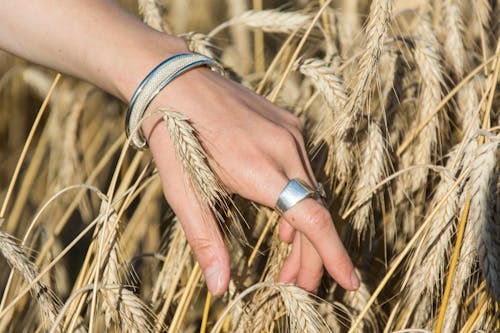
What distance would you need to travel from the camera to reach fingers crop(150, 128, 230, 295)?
3.18 ft

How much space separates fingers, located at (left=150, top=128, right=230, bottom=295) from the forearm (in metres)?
0.12

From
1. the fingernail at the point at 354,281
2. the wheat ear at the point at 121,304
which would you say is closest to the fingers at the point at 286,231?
the fingernail at the point at 354,281

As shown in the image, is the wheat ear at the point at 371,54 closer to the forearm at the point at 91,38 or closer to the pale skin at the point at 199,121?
the pale skin at the point at 199,121

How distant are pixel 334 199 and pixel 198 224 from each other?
0.45 meters

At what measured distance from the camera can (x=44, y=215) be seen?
196 cm

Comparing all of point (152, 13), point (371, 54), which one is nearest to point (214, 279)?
point (371, 54)

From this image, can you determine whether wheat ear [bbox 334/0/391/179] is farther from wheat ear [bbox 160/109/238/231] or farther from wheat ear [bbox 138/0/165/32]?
wheat ear [bbox 138/0/165/32]

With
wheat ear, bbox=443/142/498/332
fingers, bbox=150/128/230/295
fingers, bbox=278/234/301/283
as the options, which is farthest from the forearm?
wheat ear, bbox=443/142/498/332

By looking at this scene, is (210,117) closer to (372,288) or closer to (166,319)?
(166,319)

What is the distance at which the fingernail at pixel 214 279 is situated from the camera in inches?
38.0

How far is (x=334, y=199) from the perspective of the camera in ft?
4.47

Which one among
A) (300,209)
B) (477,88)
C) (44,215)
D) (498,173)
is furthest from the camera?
(44,215)

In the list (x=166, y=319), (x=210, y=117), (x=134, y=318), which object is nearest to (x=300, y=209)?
(x=210, y=117)

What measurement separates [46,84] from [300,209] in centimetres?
128
